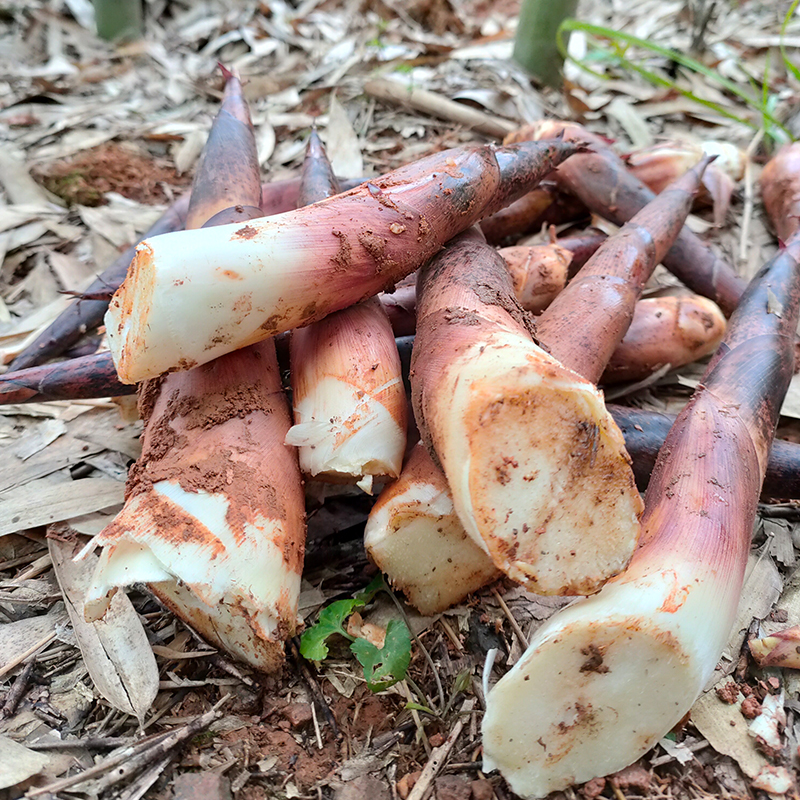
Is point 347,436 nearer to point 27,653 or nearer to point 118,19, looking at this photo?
point 27,653

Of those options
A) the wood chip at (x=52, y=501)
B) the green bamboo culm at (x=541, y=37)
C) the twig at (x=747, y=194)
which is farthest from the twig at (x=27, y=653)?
the green bamboo culm at (x=541, y=37)

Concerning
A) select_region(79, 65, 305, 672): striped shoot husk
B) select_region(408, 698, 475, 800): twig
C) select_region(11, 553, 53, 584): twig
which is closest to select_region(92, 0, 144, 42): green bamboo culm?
select_region(79, 65, 305, 672): striped shoot husk

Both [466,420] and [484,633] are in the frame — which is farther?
[484,633]

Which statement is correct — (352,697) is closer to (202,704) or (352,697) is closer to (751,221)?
(202,704)

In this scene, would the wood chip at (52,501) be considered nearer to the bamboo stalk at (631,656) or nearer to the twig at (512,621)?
the twig at (512,621)

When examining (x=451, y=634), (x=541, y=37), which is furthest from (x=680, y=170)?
(x=451, y=634)

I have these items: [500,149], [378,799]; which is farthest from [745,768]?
[500,149]
